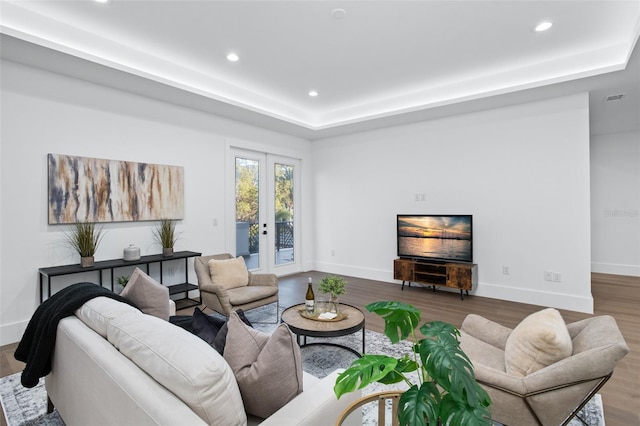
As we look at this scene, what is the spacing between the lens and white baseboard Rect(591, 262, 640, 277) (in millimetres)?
6211

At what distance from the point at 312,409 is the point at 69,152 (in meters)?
4.01

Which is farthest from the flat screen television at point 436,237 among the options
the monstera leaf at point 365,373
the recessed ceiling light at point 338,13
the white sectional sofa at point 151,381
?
the monstera leaf at point 365,373

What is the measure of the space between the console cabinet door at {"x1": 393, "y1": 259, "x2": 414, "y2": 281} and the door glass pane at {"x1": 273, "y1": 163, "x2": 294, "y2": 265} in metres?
2.21

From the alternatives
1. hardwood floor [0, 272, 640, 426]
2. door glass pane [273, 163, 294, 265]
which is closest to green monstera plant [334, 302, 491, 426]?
hardwood floor [0, 272, 640, 426]

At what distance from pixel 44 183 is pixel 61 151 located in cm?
40

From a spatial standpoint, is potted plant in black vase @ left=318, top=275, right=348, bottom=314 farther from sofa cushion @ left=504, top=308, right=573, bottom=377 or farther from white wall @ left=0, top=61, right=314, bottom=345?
white wall @ left=0, top=61, right=314, bottom=345

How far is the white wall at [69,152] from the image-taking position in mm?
3322

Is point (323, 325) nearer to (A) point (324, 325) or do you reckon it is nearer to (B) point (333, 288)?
(A) point (324, 325)

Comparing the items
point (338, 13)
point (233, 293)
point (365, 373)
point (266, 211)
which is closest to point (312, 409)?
point (365, 373)

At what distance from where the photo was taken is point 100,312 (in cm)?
162

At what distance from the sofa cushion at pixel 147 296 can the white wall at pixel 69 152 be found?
2.04m

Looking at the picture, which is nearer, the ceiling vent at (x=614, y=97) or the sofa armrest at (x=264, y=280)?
the sofa armrest at (x=264, y=280)

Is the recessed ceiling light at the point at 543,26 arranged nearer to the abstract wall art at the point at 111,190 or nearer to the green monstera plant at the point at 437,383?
the green monstera plant at the point at 437,383

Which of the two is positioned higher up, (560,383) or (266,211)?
(266,211)
